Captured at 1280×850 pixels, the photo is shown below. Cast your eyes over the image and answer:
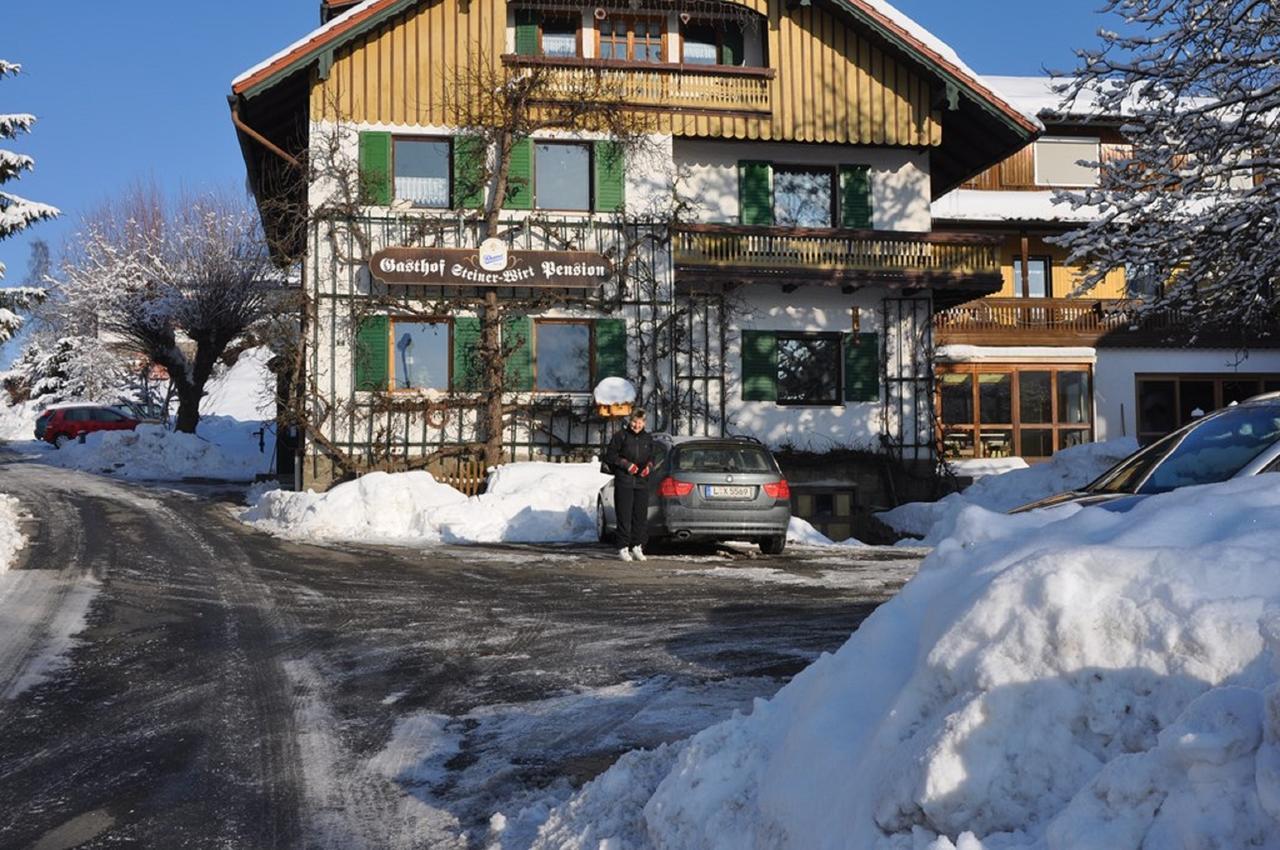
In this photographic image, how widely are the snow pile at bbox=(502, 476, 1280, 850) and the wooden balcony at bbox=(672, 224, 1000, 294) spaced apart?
18.8 metres

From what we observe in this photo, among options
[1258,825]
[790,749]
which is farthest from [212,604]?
[1258,825]

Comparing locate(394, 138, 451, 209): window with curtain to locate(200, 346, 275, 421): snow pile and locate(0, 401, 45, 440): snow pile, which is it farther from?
locate(200, 346, 275, 421): snow pile

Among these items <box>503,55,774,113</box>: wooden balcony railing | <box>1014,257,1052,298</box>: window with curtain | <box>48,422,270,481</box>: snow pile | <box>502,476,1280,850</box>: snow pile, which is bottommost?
<box>502,476,1280,850</box>: snow pile

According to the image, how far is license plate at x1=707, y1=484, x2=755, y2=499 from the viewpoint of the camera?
14.7 metres

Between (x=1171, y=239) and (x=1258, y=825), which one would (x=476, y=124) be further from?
(x=1258, y=825)

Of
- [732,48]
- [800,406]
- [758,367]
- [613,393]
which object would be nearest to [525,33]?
[732,48]

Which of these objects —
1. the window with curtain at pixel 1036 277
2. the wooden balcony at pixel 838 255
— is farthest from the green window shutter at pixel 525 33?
the window with curtain at pixel 1036 277

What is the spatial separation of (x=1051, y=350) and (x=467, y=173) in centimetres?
1659

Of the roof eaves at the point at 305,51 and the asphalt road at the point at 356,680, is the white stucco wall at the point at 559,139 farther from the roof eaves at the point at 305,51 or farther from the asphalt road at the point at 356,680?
the asphalt road at the point at 356,680

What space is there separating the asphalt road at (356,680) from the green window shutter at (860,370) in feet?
35.2

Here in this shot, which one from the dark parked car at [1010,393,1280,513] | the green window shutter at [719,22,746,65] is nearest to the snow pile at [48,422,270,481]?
the green window shutter at [719,22,746,65]

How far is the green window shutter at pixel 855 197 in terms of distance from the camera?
80.0 feet

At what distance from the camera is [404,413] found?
2212 cm

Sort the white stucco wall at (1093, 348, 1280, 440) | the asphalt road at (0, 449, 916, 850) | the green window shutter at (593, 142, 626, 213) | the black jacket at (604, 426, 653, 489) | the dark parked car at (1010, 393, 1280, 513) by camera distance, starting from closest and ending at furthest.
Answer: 1. the asphalt road at (0, 449, 916, 850)
2. the dark parked car at (1010, 393, 1280, 513)
3. the black jacket at (604, 426, 653, 489)
4. the green window shutter at (593, 142, 626, 213)
5. the white stucco wall at (1093, 348, 1280, 440)
